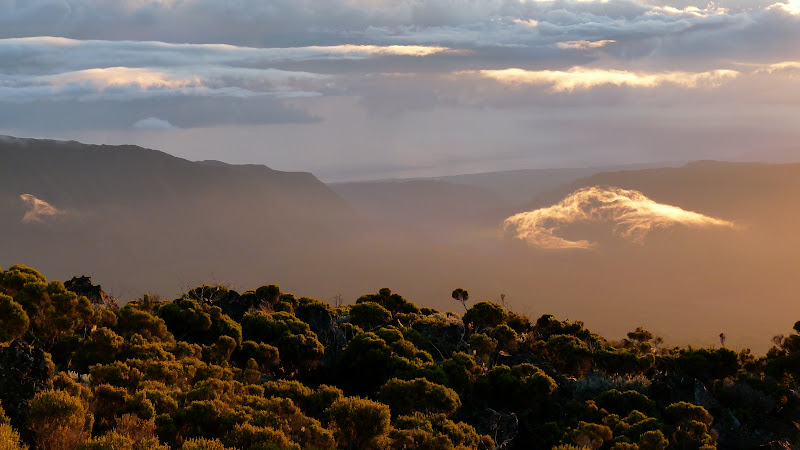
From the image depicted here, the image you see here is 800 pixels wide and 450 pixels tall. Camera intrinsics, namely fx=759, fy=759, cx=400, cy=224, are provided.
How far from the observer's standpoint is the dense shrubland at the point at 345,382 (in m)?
17.4

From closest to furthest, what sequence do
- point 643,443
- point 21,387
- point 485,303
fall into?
point 21,387 < point 643,443 < point 485,303

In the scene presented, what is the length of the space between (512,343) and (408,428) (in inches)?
782

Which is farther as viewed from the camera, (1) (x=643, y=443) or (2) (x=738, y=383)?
(2) (x=738, y=383)

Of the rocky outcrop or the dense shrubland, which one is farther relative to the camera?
the rocky outcrop

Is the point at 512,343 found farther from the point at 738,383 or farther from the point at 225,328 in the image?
the point at 225,328

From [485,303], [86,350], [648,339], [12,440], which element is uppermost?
[12,440]

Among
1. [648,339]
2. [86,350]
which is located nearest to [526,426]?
[86,350]

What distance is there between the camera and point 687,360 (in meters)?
36.2

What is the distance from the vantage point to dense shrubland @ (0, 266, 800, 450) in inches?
683

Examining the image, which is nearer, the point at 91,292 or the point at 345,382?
the point at 345,382

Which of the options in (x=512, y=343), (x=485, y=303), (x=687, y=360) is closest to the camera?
(x=687, y=360)

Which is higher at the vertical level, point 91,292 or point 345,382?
point 91,292

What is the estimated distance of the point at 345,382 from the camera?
32.1 m

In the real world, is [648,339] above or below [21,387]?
below
